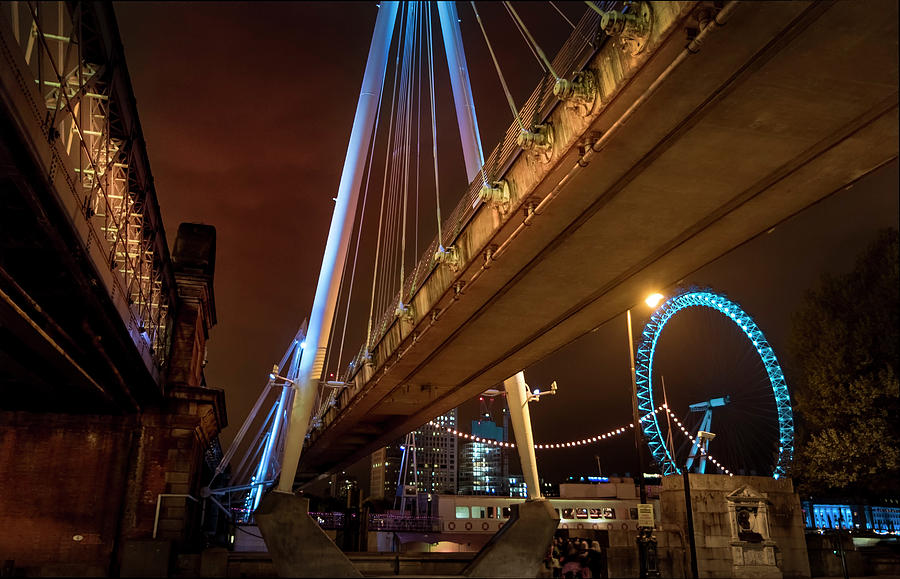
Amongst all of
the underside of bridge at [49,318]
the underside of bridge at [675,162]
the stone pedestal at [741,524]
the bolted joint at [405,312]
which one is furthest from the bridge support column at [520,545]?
the underside of bridge at [49,318]

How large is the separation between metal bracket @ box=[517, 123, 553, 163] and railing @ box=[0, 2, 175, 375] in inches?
287

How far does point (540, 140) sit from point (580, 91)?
1.62 metres

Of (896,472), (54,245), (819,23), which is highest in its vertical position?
(819,23)

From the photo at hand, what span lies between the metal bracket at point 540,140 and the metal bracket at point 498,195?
186cm

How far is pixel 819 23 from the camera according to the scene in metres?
7.65

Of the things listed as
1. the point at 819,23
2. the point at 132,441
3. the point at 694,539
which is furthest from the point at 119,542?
the point at 819,23

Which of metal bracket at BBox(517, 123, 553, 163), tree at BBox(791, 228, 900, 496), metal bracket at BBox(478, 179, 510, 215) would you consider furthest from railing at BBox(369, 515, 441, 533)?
metal bracket at BBox(517, 123, 553, 163)

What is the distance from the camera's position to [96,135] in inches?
485

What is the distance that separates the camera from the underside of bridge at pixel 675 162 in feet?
26.5

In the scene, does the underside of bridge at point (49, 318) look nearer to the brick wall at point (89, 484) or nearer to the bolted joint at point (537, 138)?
the brick wall at point (89, 484)

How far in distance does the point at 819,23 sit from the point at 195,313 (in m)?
22.1

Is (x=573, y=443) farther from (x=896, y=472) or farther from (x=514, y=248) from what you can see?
(x=514, y=248)

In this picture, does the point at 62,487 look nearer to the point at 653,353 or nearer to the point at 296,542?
the point at 296,542

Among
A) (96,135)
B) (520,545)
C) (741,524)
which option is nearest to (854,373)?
(741,524)
